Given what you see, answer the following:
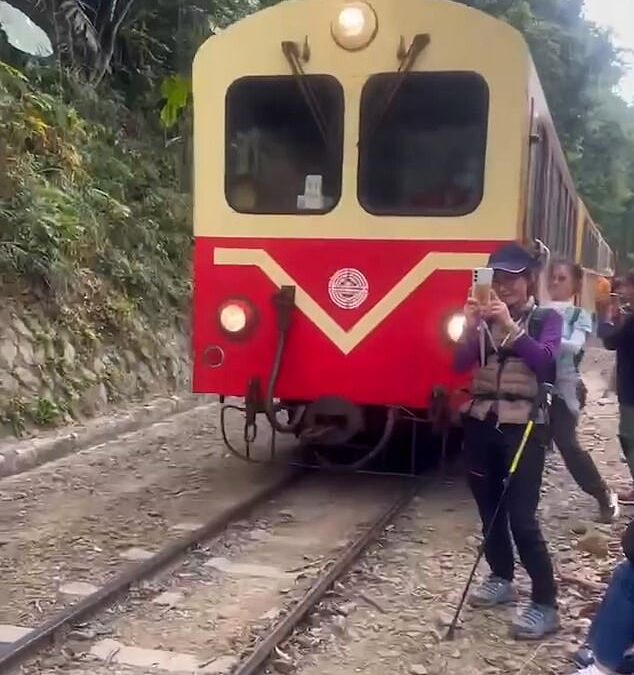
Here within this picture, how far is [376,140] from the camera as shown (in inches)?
252

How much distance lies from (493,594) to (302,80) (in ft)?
11.3

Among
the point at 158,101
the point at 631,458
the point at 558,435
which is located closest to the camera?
the point at 631,458

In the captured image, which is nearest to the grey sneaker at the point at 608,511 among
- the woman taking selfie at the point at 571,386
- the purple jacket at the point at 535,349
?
the woman taking selfie at the point at 571,386

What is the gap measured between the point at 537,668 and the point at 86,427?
16.7ft

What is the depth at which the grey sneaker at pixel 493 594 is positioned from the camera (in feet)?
15.2

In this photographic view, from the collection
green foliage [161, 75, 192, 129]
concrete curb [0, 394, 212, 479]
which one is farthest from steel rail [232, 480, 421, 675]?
green foliage [161, 75, 192, 129]

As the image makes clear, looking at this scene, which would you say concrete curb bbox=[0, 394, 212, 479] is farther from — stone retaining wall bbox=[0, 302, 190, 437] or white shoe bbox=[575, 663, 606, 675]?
white shoe bbox=[575, 663, 606, 675]

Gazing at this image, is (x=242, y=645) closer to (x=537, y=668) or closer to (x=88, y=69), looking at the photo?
(x=537, y=668)

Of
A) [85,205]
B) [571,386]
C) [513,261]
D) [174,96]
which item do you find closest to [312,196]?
[571,386]

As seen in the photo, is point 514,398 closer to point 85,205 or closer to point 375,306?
point 375,306

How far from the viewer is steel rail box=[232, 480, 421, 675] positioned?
3.89m

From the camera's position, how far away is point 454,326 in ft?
20.3

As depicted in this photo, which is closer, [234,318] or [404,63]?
[404,63]

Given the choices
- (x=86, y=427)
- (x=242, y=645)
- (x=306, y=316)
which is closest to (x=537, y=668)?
(x=242, y=645)
